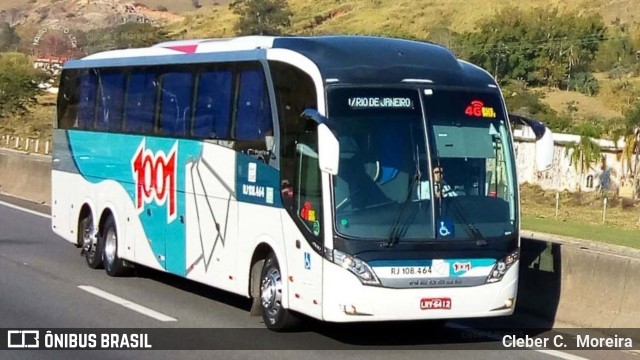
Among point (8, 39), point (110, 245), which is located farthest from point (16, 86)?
point (8, 39)

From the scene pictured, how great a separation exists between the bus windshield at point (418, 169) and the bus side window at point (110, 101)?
628cm

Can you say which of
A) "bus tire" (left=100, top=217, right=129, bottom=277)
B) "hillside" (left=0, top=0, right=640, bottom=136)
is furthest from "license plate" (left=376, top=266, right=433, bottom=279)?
"hillside" (left=0, top=0, right=640, bottom=136)

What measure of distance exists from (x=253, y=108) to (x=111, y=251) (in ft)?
16.2

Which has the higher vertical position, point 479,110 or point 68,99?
point 479,110

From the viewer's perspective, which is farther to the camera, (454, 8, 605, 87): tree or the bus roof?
(454, 8, 605, 87): tree

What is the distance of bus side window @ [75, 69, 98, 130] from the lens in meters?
17.8

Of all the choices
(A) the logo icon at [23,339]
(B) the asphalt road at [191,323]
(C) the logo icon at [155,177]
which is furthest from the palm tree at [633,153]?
(A) the logo icon at [23,339]

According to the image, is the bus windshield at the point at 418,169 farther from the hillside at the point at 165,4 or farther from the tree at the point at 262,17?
the hillside at the point at 165,4

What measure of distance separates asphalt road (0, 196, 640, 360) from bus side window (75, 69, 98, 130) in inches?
87.2

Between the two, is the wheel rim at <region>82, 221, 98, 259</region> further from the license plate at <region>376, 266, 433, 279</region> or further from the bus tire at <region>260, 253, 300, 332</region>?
the license plate at <region>376, 266, 433, 279</region>

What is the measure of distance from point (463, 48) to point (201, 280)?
67.6m

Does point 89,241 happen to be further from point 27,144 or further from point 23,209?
point 27,144

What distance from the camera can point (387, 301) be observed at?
428 inches

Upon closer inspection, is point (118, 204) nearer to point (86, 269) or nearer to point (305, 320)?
point (86, 269)
